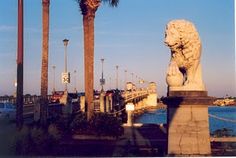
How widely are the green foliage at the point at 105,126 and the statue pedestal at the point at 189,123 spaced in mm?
5679

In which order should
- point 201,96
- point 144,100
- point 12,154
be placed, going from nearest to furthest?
point 201,96 < point 12,154 < point 144,100

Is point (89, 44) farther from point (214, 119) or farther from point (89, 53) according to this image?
point (214, 119)

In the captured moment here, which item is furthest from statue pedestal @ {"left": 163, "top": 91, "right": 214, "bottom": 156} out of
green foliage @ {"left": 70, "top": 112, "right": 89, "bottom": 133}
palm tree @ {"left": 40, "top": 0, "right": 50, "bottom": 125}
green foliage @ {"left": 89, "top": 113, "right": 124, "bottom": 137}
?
palm tree @ {"left": 40, "top": 0, "right": 50, "bottom": 125}

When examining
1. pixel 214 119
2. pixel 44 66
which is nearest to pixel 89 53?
pixel 44 66

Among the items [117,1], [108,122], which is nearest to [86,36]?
[117,1]

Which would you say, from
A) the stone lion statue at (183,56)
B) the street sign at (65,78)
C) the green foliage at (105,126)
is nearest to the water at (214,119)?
the street sign at (65,78)

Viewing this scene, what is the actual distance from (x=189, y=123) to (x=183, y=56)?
144 centimetres

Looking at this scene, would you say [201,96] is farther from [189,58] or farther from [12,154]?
[12,154]

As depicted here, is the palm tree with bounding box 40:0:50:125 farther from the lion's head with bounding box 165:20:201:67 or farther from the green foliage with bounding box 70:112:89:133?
the lion's head with bounding box 165:20:201:67

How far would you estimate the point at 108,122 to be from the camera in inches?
711

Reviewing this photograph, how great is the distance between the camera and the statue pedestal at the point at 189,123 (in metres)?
11.6

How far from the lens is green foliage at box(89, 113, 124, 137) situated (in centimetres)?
1741

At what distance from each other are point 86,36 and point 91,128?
4607 millimetres

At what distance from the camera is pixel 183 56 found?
1206 cm
